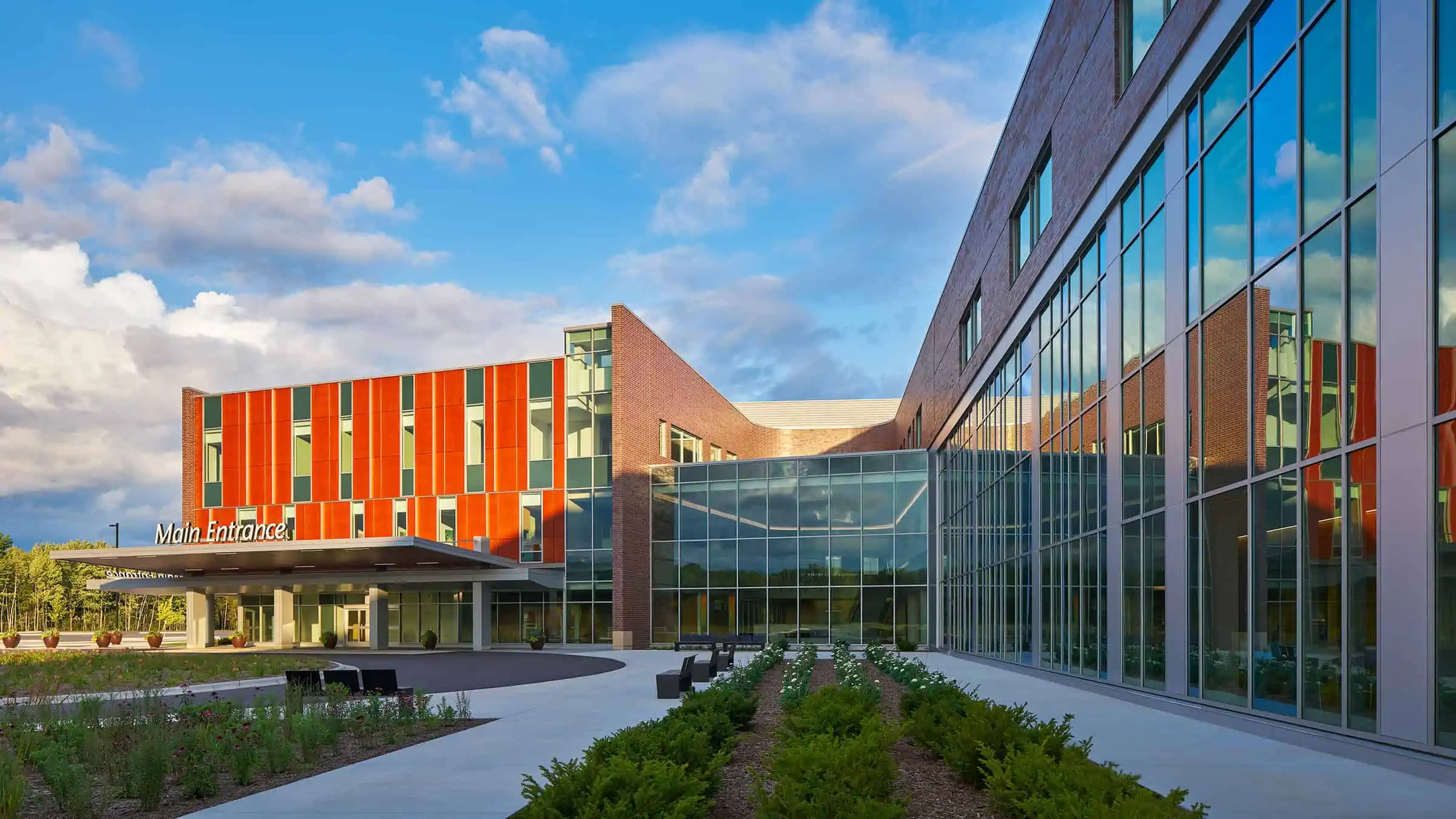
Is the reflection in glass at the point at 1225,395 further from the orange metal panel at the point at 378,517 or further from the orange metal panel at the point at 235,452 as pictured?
the orange metal panel at the point at 235,452

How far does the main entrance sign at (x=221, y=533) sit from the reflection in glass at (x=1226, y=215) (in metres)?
44.3

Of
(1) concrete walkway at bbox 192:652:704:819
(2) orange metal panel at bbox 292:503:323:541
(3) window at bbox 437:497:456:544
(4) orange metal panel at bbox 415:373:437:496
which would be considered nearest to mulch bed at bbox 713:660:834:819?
(1) concrete walkway at bbox 192:652:704:819

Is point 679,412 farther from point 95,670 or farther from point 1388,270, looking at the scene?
point 1388,270

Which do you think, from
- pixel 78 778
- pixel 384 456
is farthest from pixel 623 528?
pixel 78 778

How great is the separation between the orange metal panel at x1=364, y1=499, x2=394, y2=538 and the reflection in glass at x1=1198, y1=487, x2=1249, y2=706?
43.0m

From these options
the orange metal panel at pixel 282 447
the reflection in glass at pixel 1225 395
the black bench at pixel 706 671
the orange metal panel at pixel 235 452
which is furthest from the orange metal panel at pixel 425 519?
the reflection in glass at pixel 1225 395

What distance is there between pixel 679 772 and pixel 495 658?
3290cm

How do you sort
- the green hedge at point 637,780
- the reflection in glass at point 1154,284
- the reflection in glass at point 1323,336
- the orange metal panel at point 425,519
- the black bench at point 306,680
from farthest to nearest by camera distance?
1. the orange metal panel at point 425,519
2. the black bench at point 306,680
3. the reflection in glass at point 1154,284
4. the reflection in glass at point 1323,336
5. the green hedge at point 637,780

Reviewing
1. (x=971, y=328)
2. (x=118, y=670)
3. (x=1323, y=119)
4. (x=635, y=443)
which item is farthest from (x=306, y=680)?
(x=635, y=443)

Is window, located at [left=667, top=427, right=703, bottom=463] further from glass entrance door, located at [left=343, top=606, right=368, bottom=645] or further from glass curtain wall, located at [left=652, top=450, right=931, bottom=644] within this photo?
glass entrance door, located at [left=343, top=606, right=368, bottom=645]

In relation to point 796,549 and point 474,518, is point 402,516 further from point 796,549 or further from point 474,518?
point 796,549

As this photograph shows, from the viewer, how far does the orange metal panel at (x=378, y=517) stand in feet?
171

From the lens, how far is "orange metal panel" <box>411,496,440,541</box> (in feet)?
168

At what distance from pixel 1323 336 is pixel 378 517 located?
46888mm
